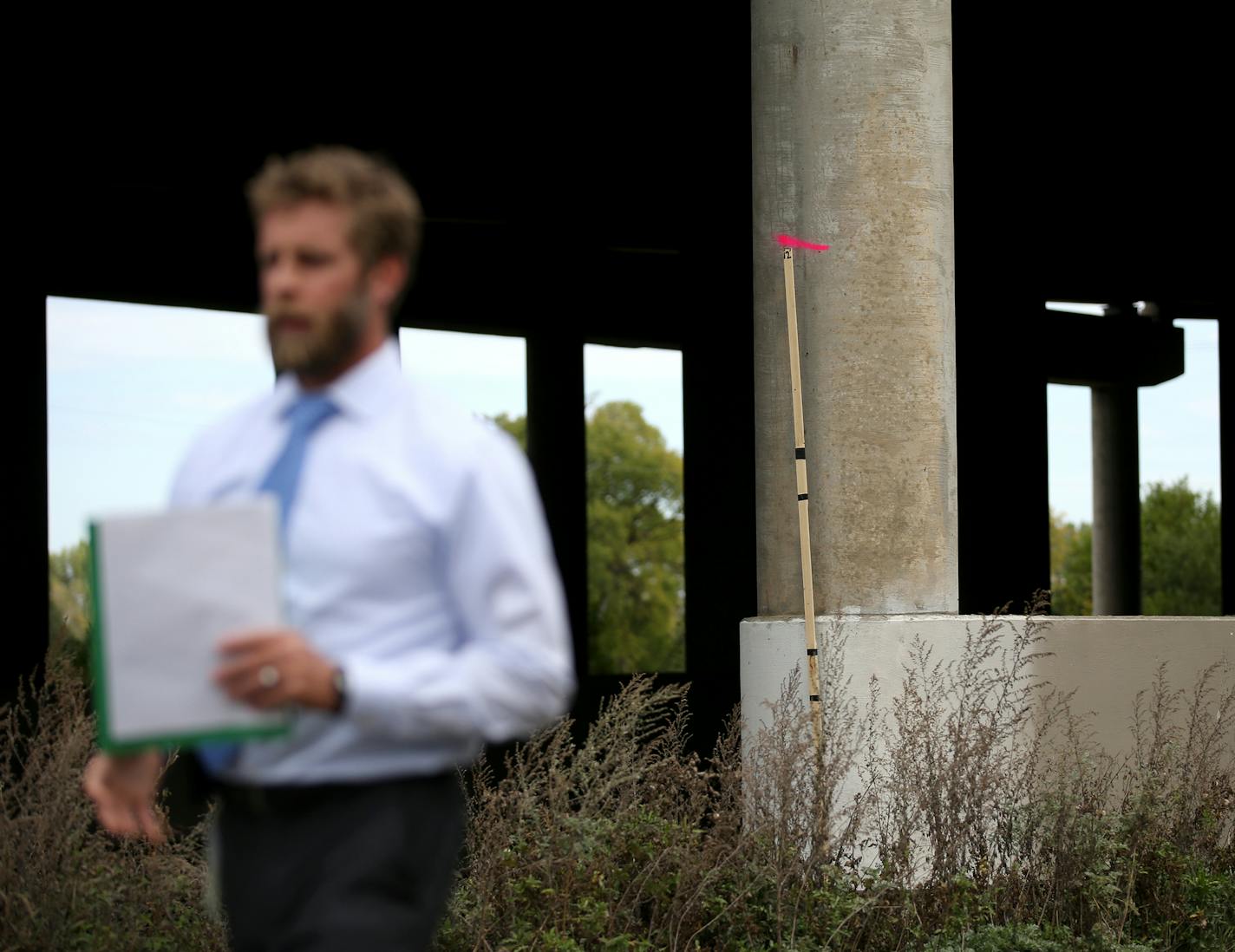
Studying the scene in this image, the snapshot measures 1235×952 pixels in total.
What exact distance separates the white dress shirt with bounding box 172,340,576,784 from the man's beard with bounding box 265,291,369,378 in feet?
0.19

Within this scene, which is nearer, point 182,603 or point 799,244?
point 182,603

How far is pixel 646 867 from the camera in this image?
5402 mm

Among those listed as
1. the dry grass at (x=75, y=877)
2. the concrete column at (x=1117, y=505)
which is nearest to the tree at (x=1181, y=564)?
the concrete column at (x=1117, y=505)

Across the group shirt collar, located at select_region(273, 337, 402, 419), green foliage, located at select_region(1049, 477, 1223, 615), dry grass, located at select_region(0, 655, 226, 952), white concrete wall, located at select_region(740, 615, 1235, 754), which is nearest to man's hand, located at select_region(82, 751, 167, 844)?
shirt collar, located at select_region(273, 337, 402, 419)

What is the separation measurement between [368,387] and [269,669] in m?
0.39

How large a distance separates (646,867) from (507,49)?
11.9 meters

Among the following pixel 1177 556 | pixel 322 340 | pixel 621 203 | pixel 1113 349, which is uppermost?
pixel 621 203

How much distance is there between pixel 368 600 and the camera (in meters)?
2.02

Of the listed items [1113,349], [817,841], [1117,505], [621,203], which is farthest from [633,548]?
[817,841]

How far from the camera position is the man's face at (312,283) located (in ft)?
6.73

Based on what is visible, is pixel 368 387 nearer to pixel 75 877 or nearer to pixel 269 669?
pixel 269 669

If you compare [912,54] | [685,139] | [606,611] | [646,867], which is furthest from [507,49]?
[606,611]

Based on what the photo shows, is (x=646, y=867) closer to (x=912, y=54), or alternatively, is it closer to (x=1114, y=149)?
(x=912, y=54)

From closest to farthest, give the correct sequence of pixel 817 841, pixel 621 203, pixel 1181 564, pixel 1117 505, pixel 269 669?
pixel 269 669
pixel 817 841
pixel 621 203
pixel 1117 505
pixel 1181 564
